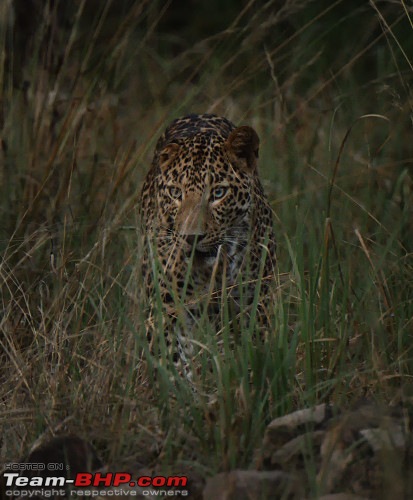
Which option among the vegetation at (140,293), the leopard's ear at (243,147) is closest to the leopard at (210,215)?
the leopard's ear at (243,147)

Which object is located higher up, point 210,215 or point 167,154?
point 167,154

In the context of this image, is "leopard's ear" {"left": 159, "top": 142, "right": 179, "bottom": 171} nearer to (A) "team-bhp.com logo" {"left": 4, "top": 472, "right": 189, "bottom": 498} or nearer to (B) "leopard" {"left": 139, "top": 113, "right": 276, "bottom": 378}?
(B) "leopard" {"left": 139, "top": 113, "right": 276, "bottom": 378}

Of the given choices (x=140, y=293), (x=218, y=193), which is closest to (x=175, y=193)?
(x=218, y=193)

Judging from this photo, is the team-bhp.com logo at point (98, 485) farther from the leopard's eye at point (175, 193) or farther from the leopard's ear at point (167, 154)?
the leopard's ear at point (167, 154)

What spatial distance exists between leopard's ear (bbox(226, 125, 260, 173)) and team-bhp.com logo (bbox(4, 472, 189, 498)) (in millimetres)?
2093

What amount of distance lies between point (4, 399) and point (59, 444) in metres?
1.04

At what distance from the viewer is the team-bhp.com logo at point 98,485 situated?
11.1ft

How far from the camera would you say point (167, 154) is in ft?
17.4

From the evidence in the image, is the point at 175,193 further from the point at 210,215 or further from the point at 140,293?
the point at 140,293

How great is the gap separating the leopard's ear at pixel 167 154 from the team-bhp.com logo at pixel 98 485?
2078 mm

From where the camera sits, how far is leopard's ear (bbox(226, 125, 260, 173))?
5180mm

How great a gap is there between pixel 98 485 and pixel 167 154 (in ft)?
7.12

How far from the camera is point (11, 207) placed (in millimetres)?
5559

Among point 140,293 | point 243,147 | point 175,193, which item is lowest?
point 140,293
